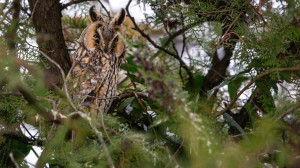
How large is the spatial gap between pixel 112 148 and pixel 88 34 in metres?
1.04

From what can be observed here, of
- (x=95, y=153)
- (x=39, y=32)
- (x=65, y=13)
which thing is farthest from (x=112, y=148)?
(x=65, y=13)

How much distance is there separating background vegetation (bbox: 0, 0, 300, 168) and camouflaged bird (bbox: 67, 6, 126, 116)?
9 cm

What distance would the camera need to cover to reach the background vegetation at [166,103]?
890 mm

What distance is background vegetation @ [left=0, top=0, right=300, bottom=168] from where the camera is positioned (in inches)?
35.0

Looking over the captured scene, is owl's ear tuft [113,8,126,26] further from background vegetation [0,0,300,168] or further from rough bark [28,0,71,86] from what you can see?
rough bark [28,0,71,86]

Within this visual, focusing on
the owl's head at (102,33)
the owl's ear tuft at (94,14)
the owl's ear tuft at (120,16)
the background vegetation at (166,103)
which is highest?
the owl's ear tuft at (94,14)

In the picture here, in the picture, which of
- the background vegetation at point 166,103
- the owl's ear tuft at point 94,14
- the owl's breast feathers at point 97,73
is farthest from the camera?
the owl's ear tuft at point 94,14

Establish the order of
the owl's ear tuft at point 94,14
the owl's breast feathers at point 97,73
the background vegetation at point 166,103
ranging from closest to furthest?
1. the background vegetation at point 166,103
2. the owl's breast feathers at point 97,73
3. the owl's ear tuft at point 94,14

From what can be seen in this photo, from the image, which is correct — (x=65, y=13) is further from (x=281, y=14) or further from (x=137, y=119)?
(x=281, y=14)

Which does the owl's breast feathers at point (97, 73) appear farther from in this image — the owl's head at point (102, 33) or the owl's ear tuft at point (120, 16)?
the owl's ear tuft at point (120, 16)

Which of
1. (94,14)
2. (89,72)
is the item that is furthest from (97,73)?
(94,14)

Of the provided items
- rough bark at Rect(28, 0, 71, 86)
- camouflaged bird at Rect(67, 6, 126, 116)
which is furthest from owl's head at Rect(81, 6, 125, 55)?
rough bark at Rect(28, 0, 71, 86)

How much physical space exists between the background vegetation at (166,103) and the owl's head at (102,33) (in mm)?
83

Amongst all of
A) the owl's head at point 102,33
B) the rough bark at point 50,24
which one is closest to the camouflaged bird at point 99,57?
the owl's head at point 102,33
